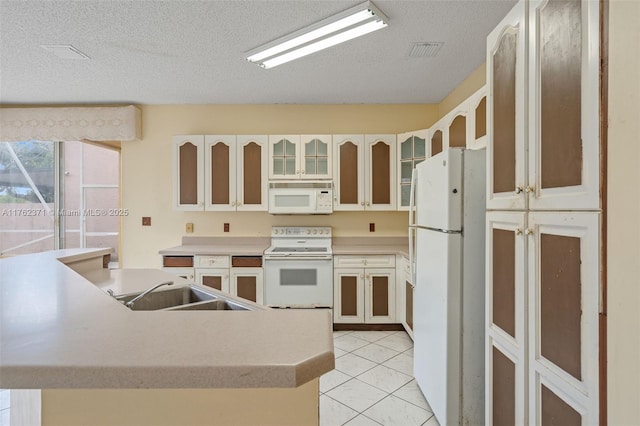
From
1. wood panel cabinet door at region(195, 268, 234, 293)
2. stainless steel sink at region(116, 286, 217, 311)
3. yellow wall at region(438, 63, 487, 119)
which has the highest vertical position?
yellow wall at region(438, 63, 487, 119)

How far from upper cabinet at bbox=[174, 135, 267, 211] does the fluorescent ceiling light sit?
1.10 m

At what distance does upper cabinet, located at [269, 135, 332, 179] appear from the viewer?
3.59 meters

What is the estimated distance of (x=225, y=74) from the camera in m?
3.03

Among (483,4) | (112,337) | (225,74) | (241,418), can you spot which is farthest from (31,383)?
(225,74)

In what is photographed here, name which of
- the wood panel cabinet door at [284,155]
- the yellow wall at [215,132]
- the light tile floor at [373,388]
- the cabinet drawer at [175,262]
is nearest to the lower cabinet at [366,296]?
the light tile floor at [373,388]

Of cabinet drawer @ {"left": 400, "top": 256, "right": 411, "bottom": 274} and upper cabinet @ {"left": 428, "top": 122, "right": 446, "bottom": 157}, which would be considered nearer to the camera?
upper cabinet @ {"left": 428, "top": 122, "right": 446, "bottom": 157}

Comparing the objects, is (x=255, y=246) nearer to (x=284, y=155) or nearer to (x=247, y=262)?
(x=247, y=262)

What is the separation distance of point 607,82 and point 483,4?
150 cm

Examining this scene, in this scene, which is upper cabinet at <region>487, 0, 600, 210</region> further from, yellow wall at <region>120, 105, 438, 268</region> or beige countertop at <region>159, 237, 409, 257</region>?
yellow wall at <region>120, 105, 438, 268</region>

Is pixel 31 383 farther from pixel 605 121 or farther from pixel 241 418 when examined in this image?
pixel 605 121

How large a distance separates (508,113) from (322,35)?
57.6 inches

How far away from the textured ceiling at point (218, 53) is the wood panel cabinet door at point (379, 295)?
1900 mm

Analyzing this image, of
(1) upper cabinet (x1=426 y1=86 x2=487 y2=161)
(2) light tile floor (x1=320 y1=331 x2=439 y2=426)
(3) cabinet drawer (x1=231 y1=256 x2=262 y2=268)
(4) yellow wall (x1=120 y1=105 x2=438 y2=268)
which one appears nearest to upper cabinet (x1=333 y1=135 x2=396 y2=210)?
(4) yellow wall (x1=120 y1=105 x2=438 y2=268)

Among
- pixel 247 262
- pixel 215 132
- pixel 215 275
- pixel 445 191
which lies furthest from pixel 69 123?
pixel 445 191
